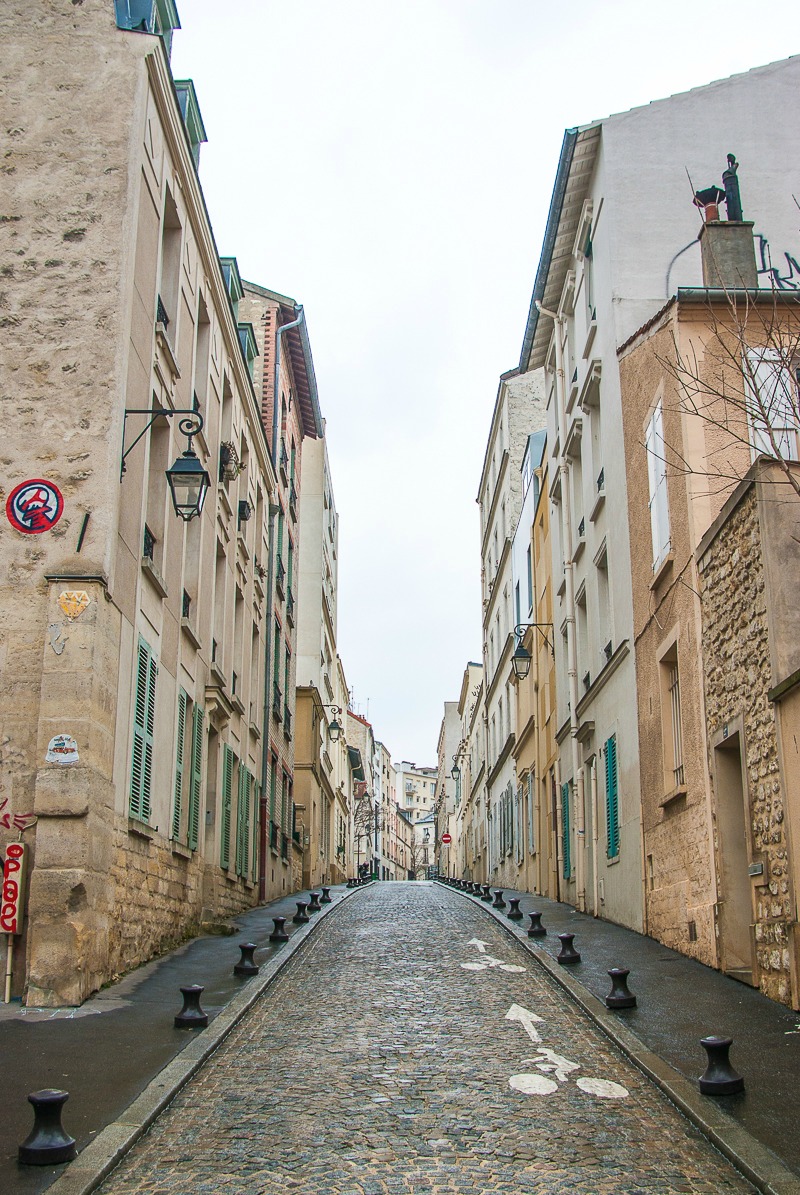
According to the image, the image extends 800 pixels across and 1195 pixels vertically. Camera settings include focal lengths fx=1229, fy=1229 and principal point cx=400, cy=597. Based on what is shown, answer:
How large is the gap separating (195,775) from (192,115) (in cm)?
952

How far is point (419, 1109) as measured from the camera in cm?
733

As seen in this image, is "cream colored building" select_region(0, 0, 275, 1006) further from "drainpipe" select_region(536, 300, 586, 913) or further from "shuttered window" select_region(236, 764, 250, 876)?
"drainpipe" select_region(536, 300, 586, 913)

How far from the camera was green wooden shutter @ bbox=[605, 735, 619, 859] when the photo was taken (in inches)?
723

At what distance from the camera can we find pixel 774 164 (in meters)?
19.8

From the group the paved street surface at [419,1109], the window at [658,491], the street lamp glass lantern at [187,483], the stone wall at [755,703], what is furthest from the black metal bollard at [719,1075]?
the window at [658,491]

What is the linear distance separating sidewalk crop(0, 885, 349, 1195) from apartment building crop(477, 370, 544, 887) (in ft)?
68.5

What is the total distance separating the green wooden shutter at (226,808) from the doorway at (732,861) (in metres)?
9.77

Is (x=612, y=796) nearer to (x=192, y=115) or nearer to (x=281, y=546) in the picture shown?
(x=192, y=115)

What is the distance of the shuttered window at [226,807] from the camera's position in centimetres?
2039

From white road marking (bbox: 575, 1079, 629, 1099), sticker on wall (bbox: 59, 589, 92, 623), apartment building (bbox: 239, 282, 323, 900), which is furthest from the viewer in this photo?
apartment building (bbox: 239, 282, 323, 900)

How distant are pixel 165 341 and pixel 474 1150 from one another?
10.7 m

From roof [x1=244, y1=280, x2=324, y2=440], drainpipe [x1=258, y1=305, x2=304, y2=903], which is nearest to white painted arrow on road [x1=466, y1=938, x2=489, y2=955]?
drainpipe [x1=258, y1=305, x2=304, y2=903]

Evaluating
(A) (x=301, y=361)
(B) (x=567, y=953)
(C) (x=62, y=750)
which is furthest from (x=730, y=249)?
(A) (x=301, y=361)

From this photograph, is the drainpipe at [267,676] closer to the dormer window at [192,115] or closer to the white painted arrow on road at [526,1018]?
the dormer window at [192,115]
